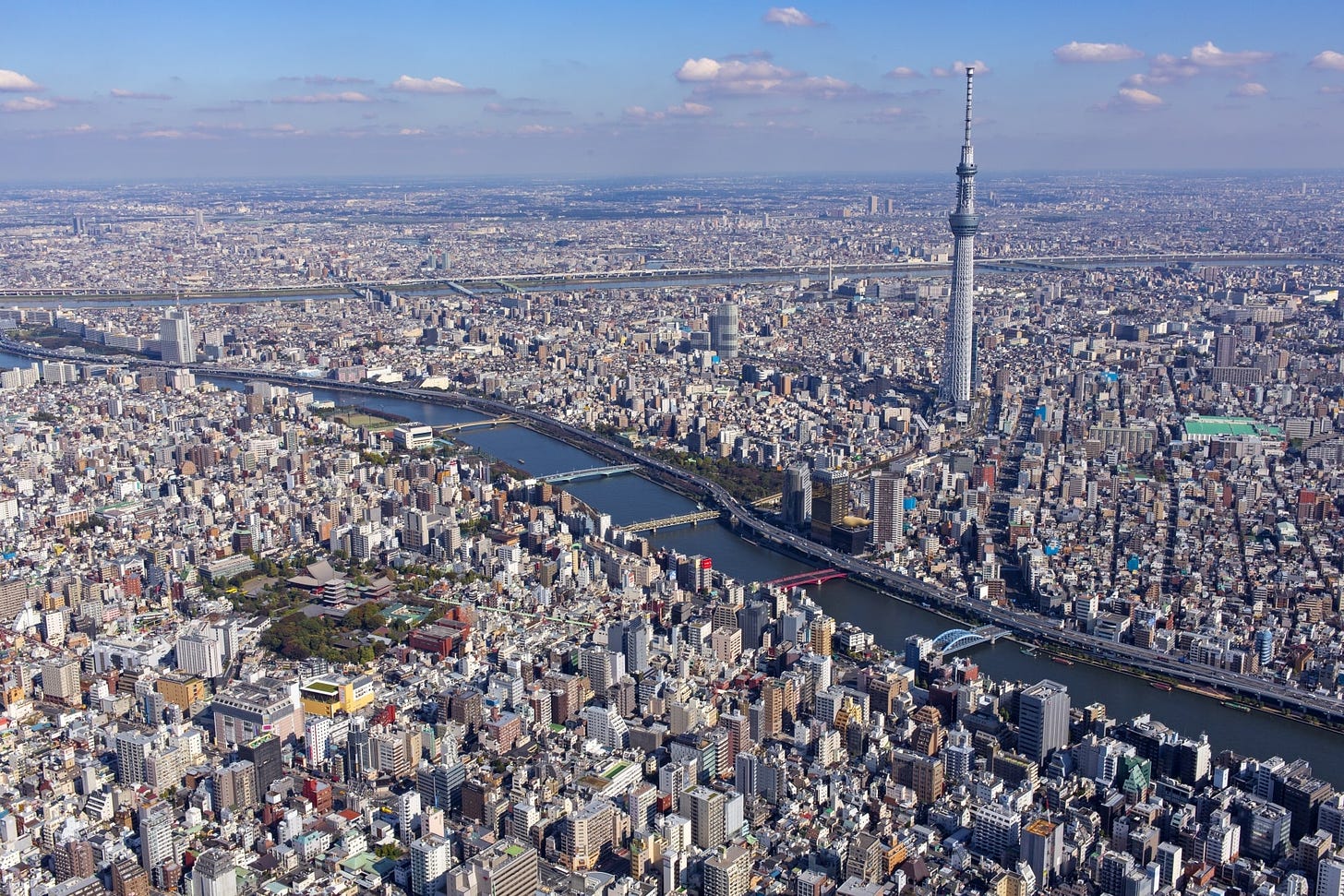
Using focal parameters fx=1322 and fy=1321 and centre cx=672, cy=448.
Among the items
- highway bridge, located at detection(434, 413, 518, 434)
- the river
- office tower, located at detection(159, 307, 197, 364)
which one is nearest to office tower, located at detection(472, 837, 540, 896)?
the river

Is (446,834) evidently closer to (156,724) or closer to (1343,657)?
(156,724)

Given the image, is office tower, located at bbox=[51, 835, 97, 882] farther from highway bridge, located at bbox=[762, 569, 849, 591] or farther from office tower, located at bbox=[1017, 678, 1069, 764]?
highway bridge, located at bbox=[762, 569, 849, 591]

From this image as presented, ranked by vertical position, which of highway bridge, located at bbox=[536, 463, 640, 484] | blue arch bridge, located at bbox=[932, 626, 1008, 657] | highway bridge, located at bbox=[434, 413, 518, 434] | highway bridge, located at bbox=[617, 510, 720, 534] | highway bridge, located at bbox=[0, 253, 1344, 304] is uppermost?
highway bridge, located at bbox=[0, 253, 1344, 304]

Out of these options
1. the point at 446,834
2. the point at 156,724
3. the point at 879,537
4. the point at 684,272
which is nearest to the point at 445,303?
the point at 684,272

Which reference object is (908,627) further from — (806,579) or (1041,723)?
(1041,723)

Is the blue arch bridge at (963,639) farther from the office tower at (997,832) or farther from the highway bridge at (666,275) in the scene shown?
the highway bridge at (666,275)

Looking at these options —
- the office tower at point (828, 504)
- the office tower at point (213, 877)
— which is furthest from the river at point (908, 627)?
the office tower at point (213, 877)

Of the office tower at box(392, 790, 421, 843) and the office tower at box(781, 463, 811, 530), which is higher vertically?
the office tower at box(781, 463, 811, 530)
